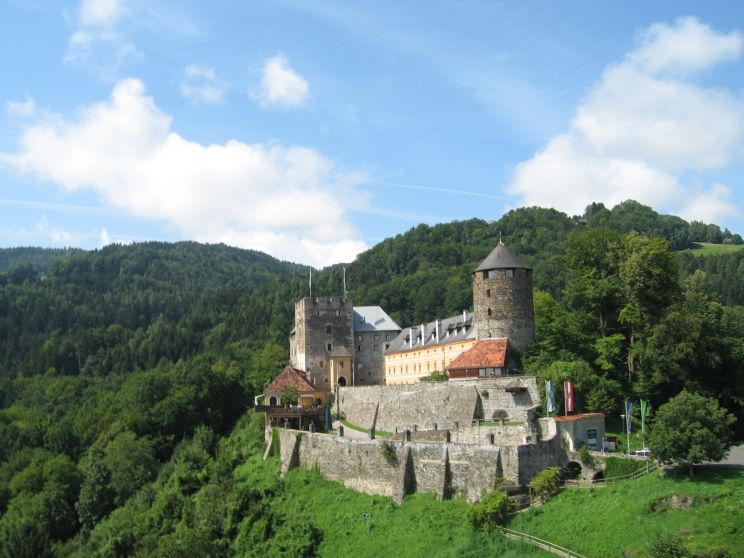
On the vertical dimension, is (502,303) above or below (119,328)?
below

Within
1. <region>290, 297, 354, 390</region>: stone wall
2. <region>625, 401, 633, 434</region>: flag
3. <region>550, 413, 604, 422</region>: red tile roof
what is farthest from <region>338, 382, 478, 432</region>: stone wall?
<region>625, 401, 633, 434</region>: flag

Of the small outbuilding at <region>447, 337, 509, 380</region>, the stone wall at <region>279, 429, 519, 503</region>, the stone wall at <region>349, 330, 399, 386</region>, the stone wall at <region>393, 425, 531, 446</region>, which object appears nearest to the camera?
the stone wall at <region>279, 429, 519, 503</region>

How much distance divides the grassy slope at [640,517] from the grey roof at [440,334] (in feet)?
70.1

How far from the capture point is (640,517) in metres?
27.8

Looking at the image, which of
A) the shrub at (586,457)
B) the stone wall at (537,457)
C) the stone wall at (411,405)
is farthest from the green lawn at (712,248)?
the shrub at (586,457)

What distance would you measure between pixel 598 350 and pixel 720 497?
16775mm

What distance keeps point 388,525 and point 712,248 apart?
414ft

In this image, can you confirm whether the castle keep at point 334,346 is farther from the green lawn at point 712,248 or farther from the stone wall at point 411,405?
the green lawn at point 712,248

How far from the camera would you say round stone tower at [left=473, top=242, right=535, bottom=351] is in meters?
46.8

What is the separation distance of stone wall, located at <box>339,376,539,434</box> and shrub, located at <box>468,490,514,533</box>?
6.04 m

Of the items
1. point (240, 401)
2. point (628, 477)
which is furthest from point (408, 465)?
point (240, 401)

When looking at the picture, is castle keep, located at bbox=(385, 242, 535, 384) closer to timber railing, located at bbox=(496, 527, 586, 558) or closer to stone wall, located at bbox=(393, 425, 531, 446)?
stone wall, located at bbox=(393, 425, 531, 446)

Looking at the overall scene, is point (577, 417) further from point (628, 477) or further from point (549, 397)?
point (628, 477)

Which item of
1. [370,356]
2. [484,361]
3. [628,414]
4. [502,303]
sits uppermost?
[502,303]
